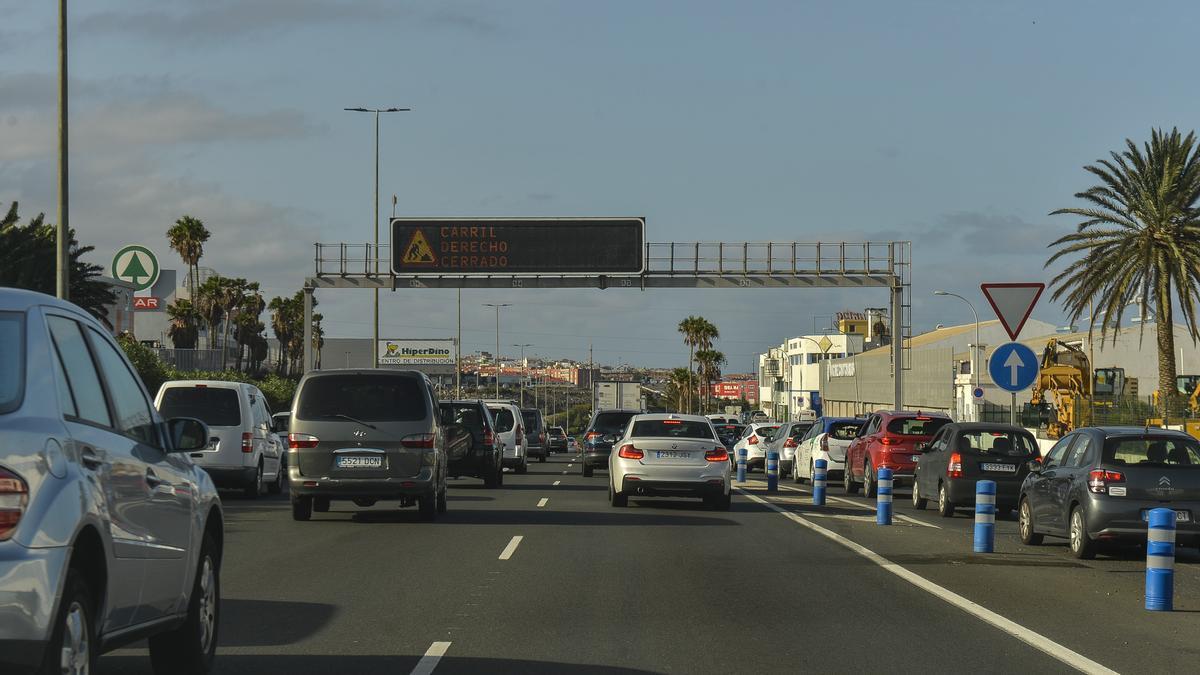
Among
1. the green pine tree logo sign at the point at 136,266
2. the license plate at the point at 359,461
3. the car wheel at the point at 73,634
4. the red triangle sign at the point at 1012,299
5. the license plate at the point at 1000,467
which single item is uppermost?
the green pine tree logo sign at the point at 136,266

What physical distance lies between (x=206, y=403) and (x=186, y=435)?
1771 cm

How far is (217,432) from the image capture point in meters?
24.8

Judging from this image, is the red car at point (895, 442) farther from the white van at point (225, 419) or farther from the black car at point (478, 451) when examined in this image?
the white van at point (225, 419)

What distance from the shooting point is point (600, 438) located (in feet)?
117

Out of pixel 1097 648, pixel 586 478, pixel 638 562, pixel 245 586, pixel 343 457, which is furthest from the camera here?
pixel 586 478

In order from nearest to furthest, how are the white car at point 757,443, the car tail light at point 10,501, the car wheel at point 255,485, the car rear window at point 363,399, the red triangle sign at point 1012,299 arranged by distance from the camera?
1. the car tail light at point 10,501
2. the car rear window at point 363,399
3. the red triangle sign at point 1012,299
4. the car wheel at point 255,485
5. the white car at point 757,443

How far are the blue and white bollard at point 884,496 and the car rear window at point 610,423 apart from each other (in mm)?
15272

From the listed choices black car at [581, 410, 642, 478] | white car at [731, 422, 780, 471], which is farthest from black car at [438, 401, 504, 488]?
white car at [731, 422, 780, 471]

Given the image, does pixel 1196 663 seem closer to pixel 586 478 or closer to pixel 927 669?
pixel 927 669

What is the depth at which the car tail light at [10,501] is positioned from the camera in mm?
5293

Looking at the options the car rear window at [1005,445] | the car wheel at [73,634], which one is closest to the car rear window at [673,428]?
the car rear window at [1005,445]

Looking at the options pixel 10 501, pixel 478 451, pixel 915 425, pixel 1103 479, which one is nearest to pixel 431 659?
pixel 10 501

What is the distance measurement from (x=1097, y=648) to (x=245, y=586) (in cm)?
698

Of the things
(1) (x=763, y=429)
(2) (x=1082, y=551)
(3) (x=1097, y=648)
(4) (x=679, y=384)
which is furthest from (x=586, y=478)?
(4) (x=679, y=384)
